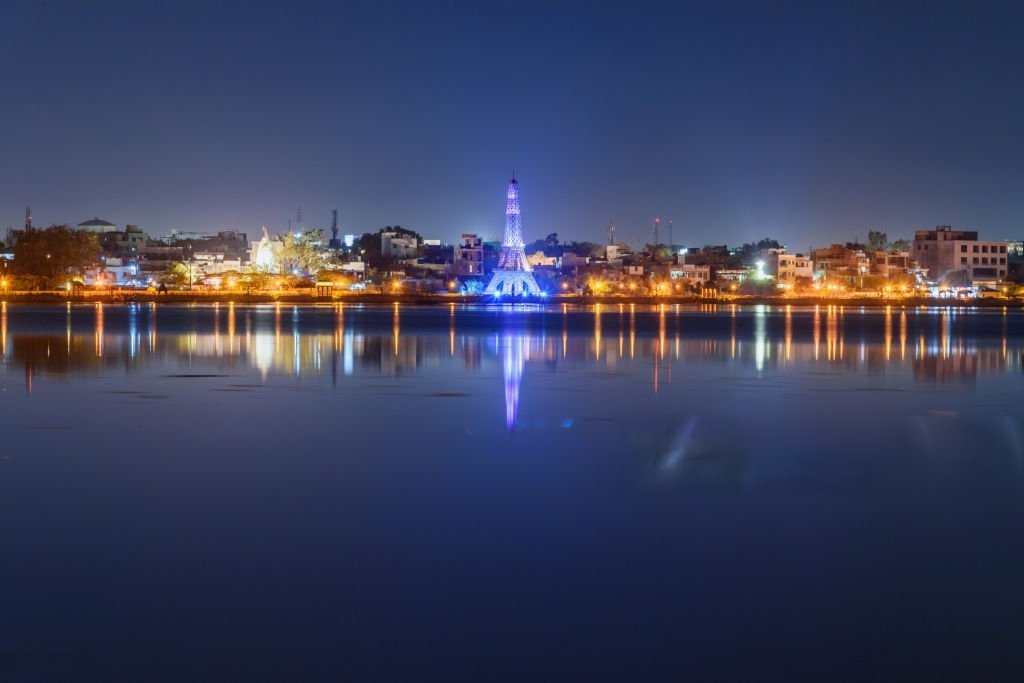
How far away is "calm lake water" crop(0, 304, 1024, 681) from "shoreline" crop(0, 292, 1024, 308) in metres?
83.7

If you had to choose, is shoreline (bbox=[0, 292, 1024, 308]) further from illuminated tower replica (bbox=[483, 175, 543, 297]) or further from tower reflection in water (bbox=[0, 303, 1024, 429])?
tower reflection in water (bbox=[0, 303, 1024, 429])

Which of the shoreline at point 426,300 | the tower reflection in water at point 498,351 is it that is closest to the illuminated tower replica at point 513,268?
the shoreline at point 426,300

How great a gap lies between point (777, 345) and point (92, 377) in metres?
20.8

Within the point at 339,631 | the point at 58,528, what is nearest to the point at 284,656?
the point at 339,631

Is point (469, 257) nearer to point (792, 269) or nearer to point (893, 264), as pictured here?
point (792, 269)

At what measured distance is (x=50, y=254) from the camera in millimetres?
102625

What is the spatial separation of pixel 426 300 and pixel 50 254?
3493 cm

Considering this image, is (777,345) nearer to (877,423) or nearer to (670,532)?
(877,423)

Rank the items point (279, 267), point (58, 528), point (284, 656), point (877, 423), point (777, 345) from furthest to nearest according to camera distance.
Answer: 1. point (279, 267)
2. point (777, 345)
3. point (877, 423)
4. point (58, 528)
5. point (284, 656)

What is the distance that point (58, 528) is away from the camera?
24.1ft

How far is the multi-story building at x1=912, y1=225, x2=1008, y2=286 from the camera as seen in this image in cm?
13112

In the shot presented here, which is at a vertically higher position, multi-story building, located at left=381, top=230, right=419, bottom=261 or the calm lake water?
multi-story building, located at left=381, top=230, right=419, bottom=261

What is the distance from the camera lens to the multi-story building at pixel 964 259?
430 ft

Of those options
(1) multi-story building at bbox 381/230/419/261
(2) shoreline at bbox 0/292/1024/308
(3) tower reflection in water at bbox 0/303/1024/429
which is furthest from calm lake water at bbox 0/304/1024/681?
(1) multi-story building at bbox 381/230/419/261
